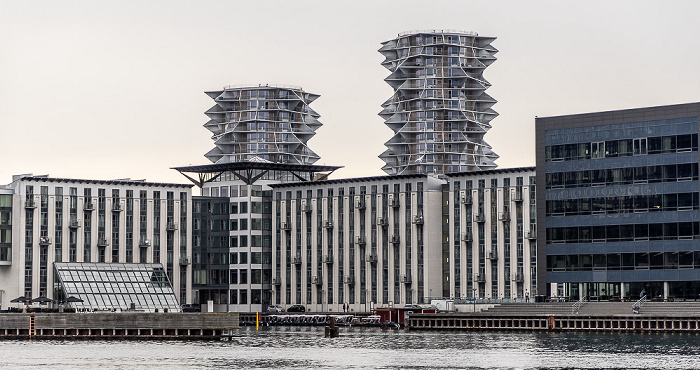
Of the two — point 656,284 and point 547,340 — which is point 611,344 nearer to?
point 547,340

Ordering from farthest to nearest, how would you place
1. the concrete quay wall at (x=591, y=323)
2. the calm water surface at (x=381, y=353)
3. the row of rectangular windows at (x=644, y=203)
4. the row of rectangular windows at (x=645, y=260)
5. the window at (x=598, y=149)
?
the window at (x=598, y=149) → the row of rectangular windows at (x=645, y=260) → the row of rectangular windows at (x=644, y=203) → the concrete quay wall at (x=591, y=323) → the calm water surface at (x=381, y=353)

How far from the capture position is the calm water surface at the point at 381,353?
4806 inches

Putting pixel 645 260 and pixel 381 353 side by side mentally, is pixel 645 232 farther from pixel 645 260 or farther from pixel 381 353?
pixel 381 353

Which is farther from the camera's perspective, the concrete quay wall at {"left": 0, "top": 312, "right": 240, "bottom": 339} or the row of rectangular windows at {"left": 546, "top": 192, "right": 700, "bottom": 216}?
the row of rectangular windows at {"left": 546, "top": 192, "right": 700, "bottom": 216}

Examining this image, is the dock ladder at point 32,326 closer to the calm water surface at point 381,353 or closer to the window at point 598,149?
the calm water surface at point 381,353

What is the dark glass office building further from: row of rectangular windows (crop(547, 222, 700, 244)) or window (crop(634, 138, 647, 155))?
window (crop(634, 138, 647, 155))

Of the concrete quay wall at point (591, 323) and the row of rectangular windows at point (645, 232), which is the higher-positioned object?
the row of rectangular windows at point (645, 232)

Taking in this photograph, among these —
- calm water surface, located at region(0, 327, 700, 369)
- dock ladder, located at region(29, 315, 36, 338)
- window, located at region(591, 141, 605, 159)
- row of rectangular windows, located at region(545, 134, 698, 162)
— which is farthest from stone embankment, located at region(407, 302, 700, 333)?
dock ladder, located at region(29, 315, 36, 338)

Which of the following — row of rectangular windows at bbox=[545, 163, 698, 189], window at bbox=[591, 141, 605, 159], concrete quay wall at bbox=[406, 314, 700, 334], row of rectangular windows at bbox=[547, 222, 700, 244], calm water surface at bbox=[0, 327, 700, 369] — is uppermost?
window at bbox=[591, 141, 605, 159]

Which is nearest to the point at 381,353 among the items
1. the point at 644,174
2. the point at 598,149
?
the point at 644,174

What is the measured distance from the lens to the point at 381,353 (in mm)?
140875

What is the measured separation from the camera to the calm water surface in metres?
122

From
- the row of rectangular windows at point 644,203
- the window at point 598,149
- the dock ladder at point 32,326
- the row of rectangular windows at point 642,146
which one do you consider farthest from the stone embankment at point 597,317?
the dock ladder at point 32,326

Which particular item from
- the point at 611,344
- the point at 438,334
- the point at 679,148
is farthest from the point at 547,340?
the point at 679,148
